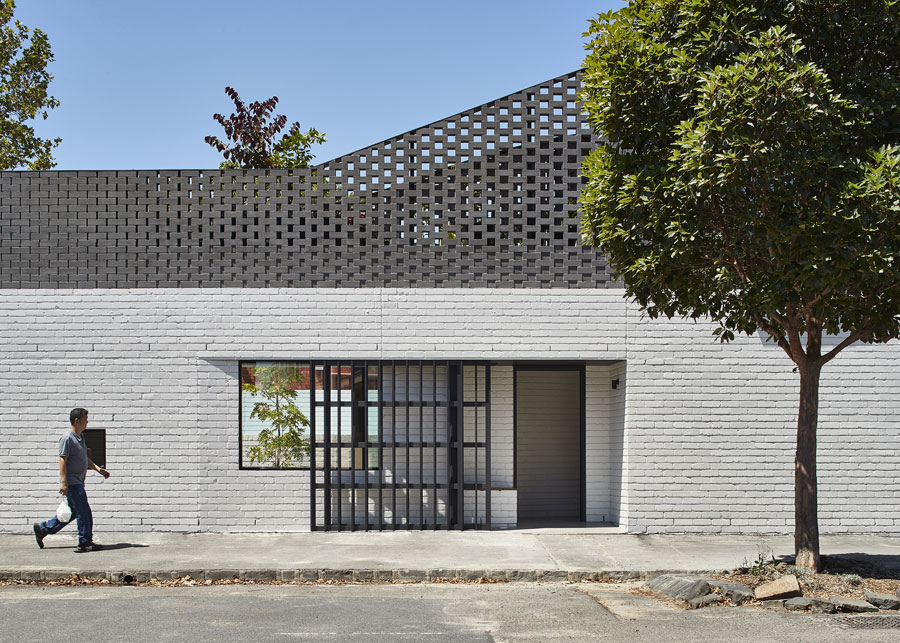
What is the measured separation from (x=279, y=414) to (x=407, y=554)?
9.87 feet

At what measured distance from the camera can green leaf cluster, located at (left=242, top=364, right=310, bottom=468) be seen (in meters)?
13.0

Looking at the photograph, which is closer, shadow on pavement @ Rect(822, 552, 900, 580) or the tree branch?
the tree branch

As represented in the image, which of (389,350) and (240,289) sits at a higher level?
(240,289)

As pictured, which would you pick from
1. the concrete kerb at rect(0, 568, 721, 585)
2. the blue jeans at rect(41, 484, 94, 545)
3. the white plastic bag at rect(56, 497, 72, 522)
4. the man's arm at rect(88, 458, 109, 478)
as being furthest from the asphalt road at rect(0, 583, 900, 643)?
the man's arm at rect(88, 458, 109, 478)

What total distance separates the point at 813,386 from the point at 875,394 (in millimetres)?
3842

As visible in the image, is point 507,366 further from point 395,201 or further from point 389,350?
point 395,201

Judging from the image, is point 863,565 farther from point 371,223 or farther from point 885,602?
point 371,223

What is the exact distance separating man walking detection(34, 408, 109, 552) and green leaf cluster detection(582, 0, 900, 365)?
6494 mm

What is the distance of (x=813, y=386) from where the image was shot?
9.72 meters

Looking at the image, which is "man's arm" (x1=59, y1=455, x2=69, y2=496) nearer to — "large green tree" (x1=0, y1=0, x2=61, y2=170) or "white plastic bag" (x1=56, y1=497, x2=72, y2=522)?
"white plastic bag" (x1=56, y1=497, x2=72, y2=522)

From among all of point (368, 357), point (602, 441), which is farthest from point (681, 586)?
point (368, 357)

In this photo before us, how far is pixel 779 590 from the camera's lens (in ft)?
28.9

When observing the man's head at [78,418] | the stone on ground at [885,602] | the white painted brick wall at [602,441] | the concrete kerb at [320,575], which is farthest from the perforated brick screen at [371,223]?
the stone on ground at [885,602]

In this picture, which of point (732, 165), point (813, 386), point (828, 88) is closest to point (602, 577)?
point (813, 386)
